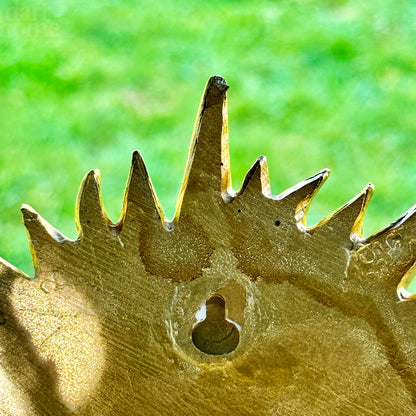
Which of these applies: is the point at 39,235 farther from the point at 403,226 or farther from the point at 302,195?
the point at 403,226

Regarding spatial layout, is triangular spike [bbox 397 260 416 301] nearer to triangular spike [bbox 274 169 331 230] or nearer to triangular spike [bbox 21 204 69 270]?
triangular spike [bbox 274 169 331 230]

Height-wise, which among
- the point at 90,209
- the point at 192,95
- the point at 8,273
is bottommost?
the point at 8,273

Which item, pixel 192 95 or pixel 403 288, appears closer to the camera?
pixel 403 288

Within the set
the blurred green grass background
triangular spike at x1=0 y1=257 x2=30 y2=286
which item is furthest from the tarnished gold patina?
the blurred green grass background

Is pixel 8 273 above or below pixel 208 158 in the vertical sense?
below

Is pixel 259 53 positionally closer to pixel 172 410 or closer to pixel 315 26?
pixel 315 26

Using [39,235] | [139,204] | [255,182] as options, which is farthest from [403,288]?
[39,235]

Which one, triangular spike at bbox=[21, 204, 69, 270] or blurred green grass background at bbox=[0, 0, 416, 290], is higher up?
blurred green grass background at bbox=[0, 0, 416, 290]

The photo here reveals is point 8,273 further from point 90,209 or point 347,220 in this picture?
point 347,220

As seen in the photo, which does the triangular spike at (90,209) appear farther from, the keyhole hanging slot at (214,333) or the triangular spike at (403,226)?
the triangular spike at (403,226)
